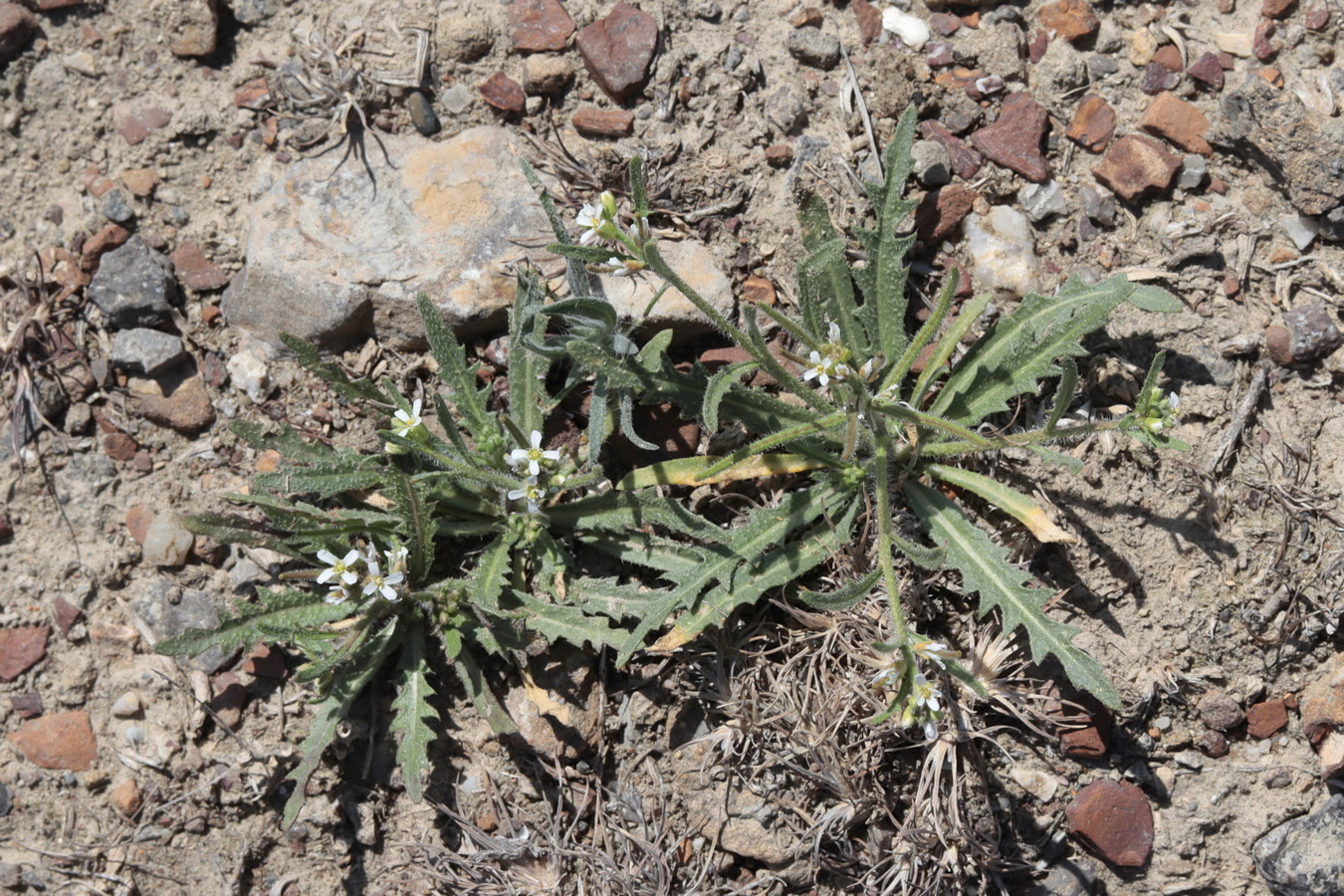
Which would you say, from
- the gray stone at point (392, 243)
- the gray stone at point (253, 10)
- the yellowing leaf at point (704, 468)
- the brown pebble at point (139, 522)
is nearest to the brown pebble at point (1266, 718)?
the yellowing leaf at point (704, 468)

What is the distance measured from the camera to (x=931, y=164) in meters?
4.23

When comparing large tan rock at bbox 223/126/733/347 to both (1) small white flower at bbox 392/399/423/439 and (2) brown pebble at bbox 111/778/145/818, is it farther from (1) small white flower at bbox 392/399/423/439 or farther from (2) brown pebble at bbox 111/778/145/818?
(2) brown pebble at bbox 111/778/145/818

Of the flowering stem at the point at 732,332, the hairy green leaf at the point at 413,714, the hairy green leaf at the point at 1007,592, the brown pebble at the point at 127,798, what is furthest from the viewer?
the brown pebble at the point at 127,798

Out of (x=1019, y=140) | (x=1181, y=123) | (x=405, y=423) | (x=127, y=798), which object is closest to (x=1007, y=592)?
(x=1019, y=140)

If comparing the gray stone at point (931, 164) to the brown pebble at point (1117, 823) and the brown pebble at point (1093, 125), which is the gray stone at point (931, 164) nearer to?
the brown pebble at point (1093, 125)

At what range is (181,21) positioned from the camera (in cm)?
467

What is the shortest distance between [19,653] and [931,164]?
4.54 meters

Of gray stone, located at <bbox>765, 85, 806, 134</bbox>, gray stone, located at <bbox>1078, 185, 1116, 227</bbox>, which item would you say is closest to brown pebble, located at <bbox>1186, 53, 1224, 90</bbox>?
gray stone, located at <bbox>1078, 185, 1116, 227</bbox>

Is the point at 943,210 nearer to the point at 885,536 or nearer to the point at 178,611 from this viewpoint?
the point at 885,536

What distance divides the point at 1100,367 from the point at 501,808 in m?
A: 3.10

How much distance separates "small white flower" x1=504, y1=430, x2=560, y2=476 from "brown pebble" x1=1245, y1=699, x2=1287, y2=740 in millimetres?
2955

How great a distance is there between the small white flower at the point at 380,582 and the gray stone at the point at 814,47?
9.36 ft

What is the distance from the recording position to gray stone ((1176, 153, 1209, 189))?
4.22m

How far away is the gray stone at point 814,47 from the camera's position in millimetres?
4406
